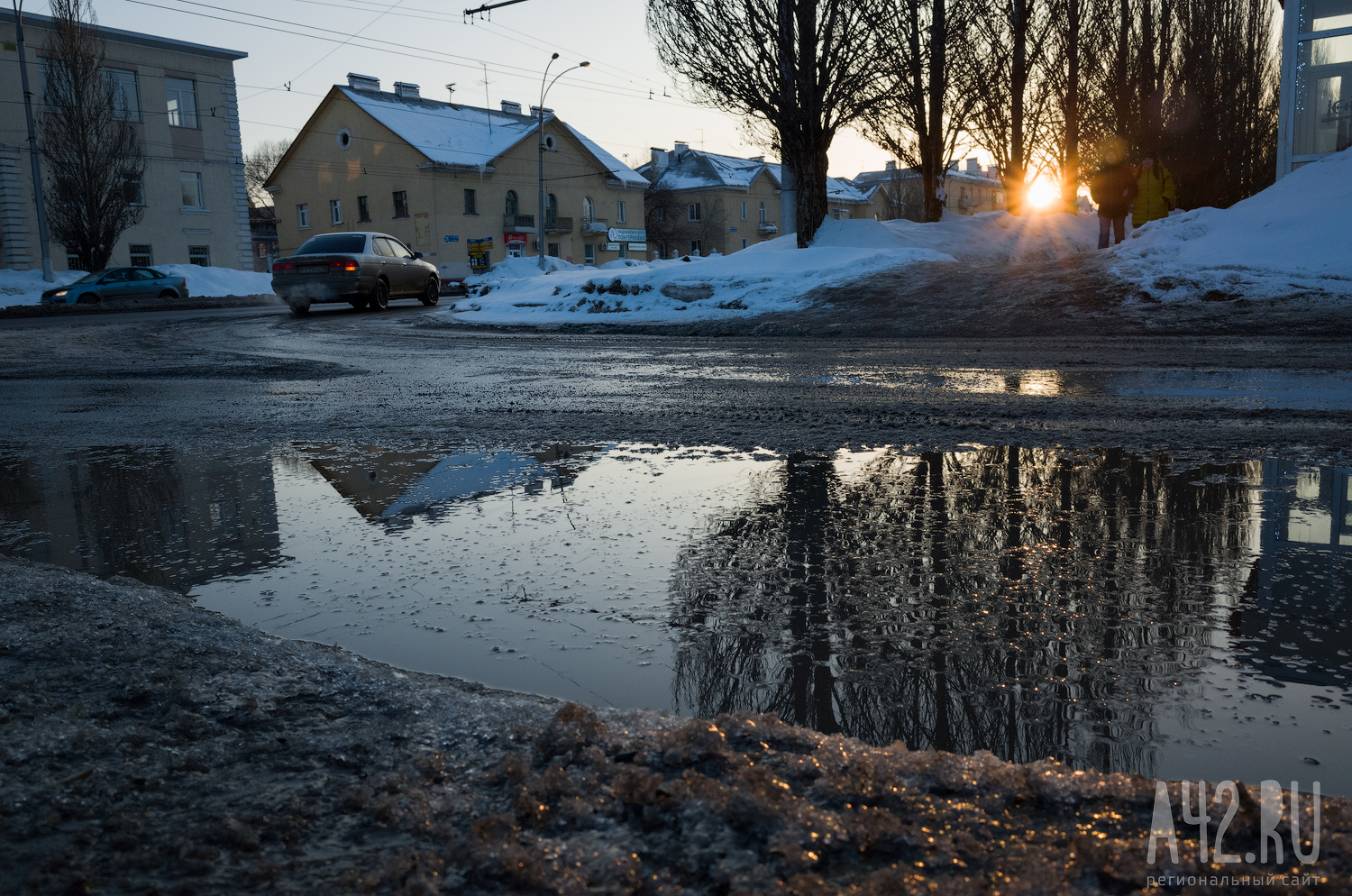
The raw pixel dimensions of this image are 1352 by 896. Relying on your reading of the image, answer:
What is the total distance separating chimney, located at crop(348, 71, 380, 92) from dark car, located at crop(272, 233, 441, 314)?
3592 cm

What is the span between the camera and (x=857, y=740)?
1.64 meters

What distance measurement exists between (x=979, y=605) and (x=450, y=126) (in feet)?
176

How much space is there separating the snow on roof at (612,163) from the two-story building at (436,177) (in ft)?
0.37

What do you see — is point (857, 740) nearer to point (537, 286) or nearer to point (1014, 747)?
point (1014, 747)

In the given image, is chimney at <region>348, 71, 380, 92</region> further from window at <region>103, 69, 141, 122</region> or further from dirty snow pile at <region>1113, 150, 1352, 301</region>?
dirty snow pile at <region>1113, 150, 1352, 301</region>

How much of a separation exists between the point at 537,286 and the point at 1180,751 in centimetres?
1775

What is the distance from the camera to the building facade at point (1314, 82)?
1617 centimetres

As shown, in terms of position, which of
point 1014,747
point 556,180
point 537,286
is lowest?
point 1014,747

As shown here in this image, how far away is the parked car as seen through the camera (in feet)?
88.5

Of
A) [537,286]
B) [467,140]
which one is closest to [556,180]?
[467,140]

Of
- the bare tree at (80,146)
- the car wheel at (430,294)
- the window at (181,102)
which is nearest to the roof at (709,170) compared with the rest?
the window at (181,102)

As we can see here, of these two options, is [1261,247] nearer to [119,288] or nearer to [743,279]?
[743,279]

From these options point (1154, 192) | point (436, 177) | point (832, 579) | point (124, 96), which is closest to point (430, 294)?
point (1154, 192)

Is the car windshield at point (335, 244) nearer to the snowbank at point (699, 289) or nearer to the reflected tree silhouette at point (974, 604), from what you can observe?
the snowbank at point (699, 289)
